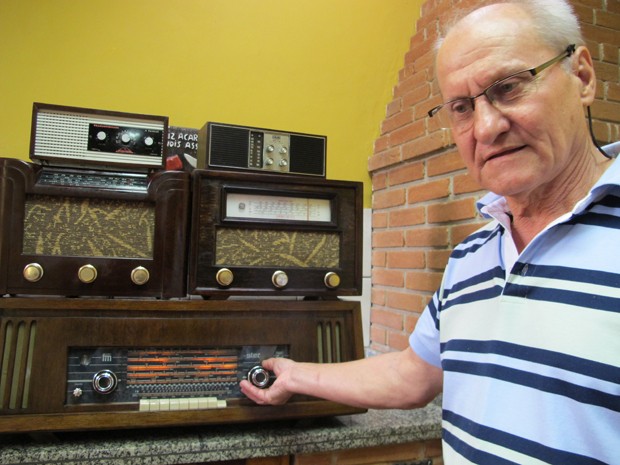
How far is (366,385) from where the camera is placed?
1075mm

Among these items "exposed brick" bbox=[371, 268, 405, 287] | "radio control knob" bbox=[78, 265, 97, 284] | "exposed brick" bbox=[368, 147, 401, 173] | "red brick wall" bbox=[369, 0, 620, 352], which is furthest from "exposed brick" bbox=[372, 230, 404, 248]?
"radio control knob" bbox=[78, 265, 97, 284]

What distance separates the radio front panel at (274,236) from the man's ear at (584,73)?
0.55 m

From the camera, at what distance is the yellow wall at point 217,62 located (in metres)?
1.62

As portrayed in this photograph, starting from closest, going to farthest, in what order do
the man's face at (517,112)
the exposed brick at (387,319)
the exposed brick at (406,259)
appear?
the man's face at (517,112) → the exposed brick at (406,259) → the exposed brick at (387,319)

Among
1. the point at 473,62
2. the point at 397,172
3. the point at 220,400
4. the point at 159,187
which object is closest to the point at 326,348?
the point at 220,400

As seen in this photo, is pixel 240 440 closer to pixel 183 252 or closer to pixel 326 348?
pixel 326 348

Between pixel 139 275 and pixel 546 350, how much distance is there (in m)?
0.82

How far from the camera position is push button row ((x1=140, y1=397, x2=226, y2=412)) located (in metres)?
1.02

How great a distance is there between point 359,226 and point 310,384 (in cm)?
42

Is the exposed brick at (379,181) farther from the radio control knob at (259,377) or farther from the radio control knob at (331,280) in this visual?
the radio control knob at (259,377)

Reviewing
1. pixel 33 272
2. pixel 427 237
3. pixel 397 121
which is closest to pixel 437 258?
pixel 427 237

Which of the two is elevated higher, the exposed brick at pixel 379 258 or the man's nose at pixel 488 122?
the man's nose at pixel 488 122

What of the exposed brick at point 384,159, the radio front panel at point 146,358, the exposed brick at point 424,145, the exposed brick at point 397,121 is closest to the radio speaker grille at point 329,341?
the radio front panel at point 146,358

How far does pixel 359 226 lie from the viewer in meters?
1.25
